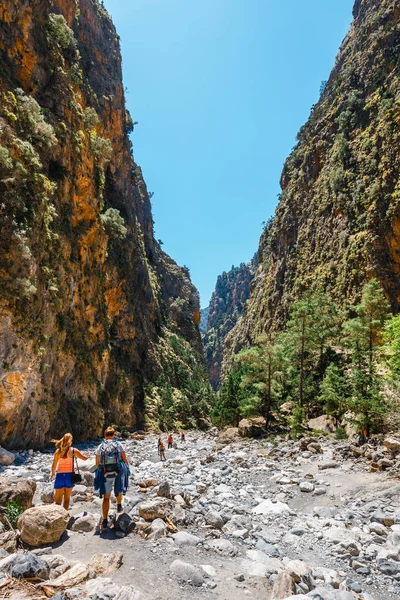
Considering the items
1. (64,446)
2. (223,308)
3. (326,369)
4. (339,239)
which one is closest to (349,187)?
(339,239)

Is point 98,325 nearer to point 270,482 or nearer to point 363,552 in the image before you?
point 270,482

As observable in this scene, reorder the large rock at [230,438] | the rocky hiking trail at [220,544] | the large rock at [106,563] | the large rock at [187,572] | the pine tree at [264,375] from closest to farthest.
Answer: the rocky hiking trail at [220,544]
the large rock at [106,563]
the large rock at [187,572]
the large rock at [230,438]
the pine tree at [264,375]

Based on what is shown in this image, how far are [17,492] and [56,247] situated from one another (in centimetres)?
1769

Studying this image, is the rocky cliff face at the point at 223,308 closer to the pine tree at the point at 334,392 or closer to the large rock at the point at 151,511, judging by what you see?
the pine tree at the point at 334,392

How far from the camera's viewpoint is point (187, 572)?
16.3ft

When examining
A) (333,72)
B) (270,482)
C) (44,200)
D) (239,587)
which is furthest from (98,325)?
(333,72)

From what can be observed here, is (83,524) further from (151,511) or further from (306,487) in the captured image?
(306,487)

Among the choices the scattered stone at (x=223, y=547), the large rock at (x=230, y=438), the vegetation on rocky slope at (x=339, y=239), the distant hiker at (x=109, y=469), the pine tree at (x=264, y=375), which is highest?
the vegetation on rocky slope at (x=339, y=239)

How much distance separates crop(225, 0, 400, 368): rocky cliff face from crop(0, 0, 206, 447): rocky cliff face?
26490 mm

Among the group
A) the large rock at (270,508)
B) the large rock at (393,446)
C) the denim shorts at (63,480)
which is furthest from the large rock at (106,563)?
the large rock at (393,446)

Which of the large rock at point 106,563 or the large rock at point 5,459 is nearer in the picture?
the large rock at point 106,563

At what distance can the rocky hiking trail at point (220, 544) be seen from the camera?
4457mm

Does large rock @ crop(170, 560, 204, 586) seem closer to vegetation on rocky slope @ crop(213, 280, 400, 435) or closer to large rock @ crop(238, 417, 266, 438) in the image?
vegetation on rocky slope @ crop(213, 280, 400, 435)

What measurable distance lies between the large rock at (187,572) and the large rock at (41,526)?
183 centimetres
